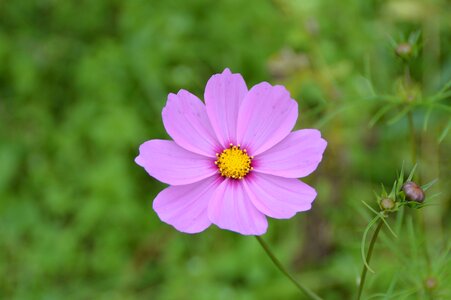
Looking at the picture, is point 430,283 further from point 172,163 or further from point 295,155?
point 172,163

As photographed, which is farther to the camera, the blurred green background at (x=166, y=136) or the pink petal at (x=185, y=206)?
the blurred green background at (x=166, y=136)

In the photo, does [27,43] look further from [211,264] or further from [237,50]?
[211,264]

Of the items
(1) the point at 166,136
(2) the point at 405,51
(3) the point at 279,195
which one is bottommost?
(3) the point at 279,195

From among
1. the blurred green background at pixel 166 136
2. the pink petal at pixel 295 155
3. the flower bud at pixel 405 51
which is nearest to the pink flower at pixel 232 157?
the pink petal at pixel 295 155

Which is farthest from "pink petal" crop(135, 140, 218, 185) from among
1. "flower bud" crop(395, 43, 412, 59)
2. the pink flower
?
"flower bud" crop(395, 43, 412, 59)

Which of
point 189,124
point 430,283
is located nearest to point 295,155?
point 189,124

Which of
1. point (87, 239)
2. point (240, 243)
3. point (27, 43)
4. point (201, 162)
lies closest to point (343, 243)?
point (240, 243)

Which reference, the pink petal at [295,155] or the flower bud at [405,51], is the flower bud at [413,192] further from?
the flower bud at [405,51]
